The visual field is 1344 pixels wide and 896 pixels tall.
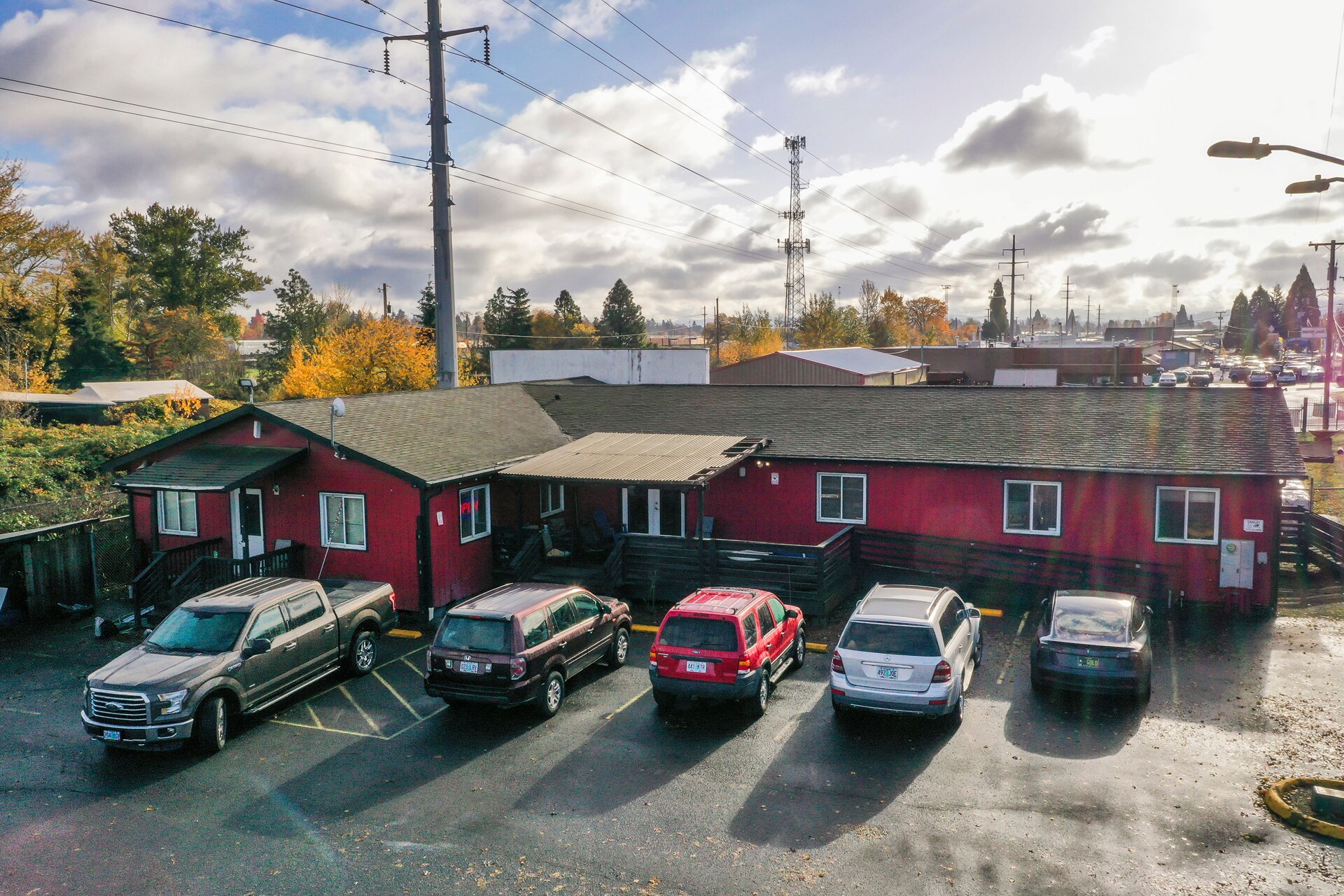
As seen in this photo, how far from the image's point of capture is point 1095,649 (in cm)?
1369

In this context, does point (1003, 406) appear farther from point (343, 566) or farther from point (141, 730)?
point (141, 730)

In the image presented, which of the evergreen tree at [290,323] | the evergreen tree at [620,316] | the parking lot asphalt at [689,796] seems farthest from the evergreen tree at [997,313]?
the parking lot asphalt at [689,796]

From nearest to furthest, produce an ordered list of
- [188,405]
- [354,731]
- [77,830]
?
[77,830] → [354,731] → [188,405]

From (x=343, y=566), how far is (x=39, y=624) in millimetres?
6944

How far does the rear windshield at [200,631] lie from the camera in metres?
13.5

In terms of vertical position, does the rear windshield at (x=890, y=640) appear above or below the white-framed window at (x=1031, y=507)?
below

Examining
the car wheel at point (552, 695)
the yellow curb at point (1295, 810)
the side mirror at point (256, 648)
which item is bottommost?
the yellow curb at point (1295, 810)

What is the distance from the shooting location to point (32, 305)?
52.4m

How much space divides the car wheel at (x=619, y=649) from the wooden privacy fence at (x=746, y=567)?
141 inches

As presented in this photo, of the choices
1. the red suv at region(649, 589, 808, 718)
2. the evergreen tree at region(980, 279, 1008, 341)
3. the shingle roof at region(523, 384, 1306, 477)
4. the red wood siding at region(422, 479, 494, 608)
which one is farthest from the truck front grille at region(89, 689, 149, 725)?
the evergreen tree at region(980, 279, 1008, 341)

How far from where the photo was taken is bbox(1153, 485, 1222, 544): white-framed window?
1938 cm

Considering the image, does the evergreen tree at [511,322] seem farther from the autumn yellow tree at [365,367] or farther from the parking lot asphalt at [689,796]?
the parking lot asphalt at [689,796]

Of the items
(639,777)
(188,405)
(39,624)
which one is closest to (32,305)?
(188,405)

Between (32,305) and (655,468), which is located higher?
(32,305)
